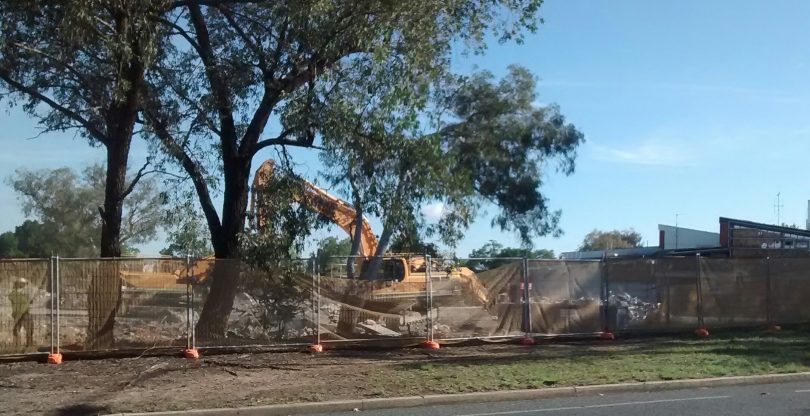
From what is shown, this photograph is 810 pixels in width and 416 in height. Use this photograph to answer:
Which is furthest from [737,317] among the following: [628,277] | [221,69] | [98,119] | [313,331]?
[98,119]

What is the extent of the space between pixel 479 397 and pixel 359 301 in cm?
641

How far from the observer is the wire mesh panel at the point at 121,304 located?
54.2 feet

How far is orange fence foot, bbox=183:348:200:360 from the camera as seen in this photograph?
54.6ft

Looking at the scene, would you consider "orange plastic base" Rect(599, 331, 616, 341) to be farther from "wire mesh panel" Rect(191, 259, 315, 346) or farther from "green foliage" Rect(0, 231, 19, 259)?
"green foliage" Rect(0, 231, 19, 259)

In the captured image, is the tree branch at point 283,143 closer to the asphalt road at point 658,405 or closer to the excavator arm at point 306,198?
the excavator arm at point 306,198

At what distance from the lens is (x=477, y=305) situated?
1953 cm

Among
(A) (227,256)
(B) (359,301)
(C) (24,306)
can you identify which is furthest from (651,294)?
(C) (24,306)

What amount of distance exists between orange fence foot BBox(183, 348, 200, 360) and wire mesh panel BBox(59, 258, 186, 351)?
26cm

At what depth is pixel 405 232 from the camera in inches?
708

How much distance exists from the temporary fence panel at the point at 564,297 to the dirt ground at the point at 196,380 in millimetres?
2604

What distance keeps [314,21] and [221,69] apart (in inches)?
99.3

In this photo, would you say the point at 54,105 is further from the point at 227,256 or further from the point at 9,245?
the point at 9,245

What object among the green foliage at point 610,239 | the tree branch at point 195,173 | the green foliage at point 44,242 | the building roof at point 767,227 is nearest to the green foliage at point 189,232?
the tree branch at point 195,173

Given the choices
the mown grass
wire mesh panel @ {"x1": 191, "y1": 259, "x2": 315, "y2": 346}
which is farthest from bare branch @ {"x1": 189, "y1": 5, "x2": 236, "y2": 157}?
the mown grass
